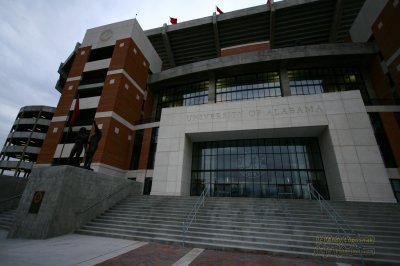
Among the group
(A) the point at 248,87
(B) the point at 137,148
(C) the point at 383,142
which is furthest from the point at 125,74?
(C) the point at 383,142

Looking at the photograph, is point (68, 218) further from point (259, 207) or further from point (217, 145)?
point (217, 145)

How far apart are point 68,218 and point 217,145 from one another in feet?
49.4

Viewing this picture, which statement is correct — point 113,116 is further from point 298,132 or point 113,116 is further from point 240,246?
point 298,132

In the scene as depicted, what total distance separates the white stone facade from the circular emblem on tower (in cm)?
1618

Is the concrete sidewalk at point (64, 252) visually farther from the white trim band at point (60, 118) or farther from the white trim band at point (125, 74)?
the white trim band at point (125, 74)

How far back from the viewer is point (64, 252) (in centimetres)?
700

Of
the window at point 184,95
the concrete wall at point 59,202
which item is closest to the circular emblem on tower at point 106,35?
the window at point 184,95

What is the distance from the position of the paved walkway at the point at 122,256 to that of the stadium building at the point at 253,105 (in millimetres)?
7963

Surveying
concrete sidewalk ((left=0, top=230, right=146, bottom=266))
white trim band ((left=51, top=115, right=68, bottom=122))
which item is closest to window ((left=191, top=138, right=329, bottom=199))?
concrete sidewalk ((left=0, top=230, right=146, bottom=266))

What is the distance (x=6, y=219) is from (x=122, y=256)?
11.6m

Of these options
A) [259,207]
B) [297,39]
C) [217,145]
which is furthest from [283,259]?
[297,39]

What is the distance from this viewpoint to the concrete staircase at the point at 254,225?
27.0ft

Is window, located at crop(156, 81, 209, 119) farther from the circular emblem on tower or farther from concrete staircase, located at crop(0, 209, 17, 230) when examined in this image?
concrete staircase, located at crop(0, 209, 17, 230)

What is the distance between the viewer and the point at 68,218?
423 inches
